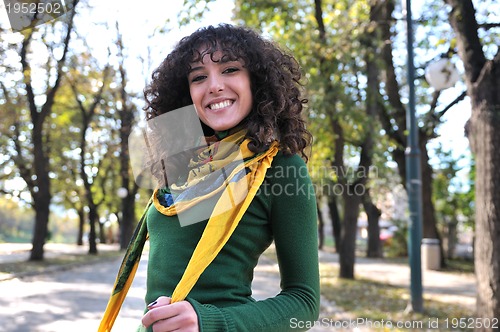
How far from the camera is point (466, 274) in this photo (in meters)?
17.4

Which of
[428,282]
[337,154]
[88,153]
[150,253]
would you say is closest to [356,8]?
[337,154]

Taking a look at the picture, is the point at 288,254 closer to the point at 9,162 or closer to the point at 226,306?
the point at 226,306

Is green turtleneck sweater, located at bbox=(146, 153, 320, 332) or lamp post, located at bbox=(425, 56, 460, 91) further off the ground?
lamp post, located at bbox=(425, 56, 460, 91)

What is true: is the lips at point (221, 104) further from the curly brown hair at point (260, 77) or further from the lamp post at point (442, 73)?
the lamp post at point (442, 73)

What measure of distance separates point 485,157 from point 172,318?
Answer: 17.5ft

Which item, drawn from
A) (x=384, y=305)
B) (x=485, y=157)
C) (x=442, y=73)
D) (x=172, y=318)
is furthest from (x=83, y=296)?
(x=172, y=318)

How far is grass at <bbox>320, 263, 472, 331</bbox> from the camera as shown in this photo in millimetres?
8656

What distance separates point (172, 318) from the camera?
1174mm

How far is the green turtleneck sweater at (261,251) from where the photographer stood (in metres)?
1.36

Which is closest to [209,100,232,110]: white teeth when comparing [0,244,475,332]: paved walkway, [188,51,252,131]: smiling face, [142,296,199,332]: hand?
[188,51,252,131]: smiling face

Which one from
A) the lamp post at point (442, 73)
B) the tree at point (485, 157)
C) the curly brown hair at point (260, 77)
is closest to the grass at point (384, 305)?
the tree at point (485, 157)

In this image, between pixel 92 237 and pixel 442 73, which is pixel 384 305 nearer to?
pixel 442 73

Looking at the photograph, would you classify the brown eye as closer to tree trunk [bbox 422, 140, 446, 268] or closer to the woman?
the woman

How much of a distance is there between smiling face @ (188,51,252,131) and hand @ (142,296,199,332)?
2.02 feet
